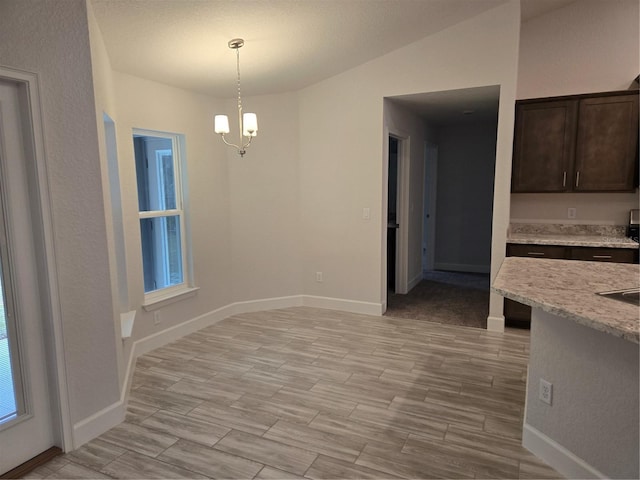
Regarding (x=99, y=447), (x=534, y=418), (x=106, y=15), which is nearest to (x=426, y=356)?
(x=534, y=418)

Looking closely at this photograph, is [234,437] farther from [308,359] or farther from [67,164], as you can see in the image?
[67,164]

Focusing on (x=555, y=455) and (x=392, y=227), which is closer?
(x=555, y=455)

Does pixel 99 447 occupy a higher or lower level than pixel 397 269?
lower

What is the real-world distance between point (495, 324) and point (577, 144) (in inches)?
76.8

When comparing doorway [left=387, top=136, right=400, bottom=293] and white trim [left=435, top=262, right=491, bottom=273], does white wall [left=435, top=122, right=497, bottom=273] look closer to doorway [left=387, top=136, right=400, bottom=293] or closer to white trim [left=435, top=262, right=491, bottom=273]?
white trim [left=435, top=262, right=491, bottom=273]

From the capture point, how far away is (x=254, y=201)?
469cm

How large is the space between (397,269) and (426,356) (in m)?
2.16

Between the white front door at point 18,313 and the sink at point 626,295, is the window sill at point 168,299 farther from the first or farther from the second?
the sink at point 626,295

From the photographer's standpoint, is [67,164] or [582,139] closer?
[67,164]

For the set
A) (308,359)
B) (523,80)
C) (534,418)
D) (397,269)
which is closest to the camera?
(534,418)

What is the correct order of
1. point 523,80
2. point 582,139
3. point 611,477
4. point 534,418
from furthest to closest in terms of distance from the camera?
point 523,80 → point 582,139 → point 534,418 → point 611,477

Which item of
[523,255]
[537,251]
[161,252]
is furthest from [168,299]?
[537,251]

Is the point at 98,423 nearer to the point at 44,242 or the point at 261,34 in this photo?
the point at 44,242

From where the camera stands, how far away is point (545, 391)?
2135mm
